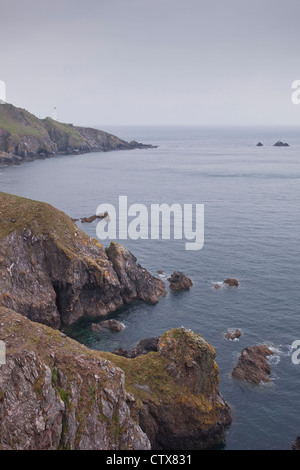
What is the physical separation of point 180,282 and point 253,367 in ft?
87.6

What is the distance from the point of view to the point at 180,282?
80.1m

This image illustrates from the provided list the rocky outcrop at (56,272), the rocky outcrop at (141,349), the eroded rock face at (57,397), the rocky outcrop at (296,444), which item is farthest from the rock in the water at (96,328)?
the rocky outcrop at (296,444)

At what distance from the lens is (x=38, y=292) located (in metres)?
67.0

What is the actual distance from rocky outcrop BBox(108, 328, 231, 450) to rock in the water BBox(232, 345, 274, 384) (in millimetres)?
7262

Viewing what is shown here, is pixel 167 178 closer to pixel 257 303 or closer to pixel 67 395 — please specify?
pixel 257 303

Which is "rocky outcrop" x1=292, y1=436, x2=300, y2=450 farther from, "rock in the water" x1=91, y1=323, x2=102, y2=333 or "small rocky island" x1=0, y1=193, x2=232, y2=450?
"rock in the water" x1=91, y1=323, x2=102, y2=333

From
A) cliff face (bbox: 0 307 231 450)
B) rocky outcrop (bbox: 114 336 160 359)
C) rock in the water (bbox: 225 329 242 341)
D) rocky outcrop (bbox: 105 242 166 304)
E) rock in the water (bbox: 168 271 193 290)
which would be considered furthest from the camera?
rock in the water (bbox: 168 271 193 290)

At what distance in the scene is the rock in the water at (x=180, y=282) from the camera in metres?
79.8

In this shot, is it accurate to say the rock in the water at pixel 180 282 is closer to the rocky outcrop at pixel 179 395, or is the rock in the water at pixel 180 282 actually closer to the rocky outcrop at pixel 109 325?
the rocky outcrop at pixel 109 325

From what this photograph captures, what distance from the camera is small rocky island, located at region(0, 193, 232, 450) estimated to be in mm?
36062

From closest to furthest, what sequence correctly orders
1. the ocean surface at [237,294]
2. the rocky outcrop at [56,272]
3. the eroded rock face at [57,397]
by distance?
1. the eroded rock face at [57,397]
2. the ocean surface at [237,294]
3. the rocky outcrop at [56,272]

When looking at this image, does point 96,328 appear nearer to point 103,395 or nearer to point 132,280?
point 132,280

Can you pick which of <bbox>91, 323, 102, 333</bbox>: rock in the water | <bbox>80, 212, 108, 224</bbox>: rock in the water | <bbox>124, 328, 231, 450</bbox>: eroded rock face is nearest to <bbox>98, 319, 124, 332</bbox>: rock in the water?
<bbox>91, 323, 102, 333</bbox>: rock in the water

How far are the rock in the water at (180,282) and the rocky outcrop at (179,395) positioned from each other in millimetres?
29349
